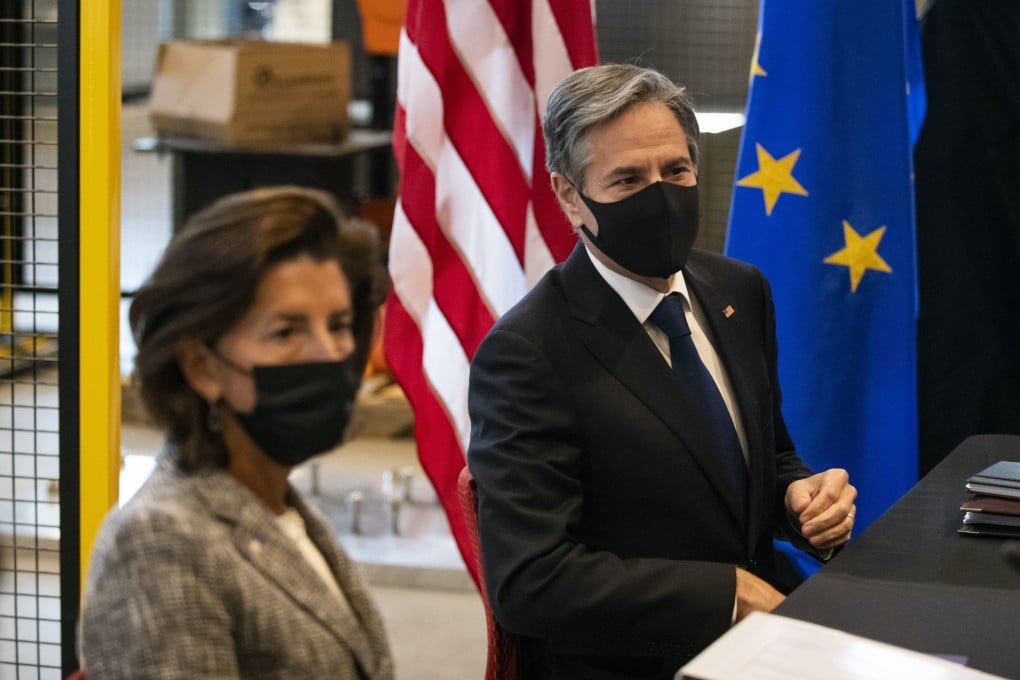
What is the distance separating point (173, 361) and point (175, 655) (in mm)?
262

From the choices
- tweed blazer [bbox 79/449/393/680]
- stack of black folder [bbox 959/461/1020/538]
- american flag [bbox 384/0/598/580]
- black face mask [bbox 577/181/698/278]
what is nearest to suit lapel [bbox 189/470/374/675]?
tweed blazer [bbox 79/449/393/680]

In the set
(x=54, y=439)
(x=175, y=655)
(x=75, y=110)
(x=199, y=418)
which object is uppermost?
(x=75, y=110)

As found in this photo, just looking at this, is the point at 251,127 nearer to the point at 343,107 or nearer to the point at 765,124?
the point at 343,107

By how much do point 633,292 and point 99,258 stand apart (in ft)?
2.95

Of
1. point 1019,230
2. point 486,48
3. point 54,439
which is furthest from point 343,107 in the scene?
point 1019,230

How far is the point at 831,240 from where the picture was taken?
298 cm

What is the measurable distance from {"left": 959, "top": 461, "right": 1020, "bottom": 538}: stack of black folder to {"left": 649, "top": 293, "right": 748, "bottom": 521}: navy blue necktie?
320 millimetres

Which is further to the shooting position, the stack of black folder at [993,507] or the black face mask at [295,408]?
the stack of black folder at [993,507]

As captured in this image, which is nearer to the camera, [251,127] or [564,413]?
[564,413]

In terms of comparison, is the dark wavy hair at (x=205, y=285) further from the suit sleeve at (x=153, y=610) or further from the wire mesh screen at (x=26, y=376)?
the wire mesh screen at (x=26, y=376)

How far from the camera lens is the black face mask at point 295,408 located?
1.22m

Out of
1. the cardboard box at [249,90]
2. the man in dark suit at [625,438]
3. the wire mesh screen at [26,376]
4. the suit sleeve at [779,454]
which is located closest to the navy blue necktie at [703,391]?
the man in dark suit at [625,438]

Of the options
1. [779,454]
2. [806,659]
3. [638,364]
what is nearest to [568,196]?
[638,364]

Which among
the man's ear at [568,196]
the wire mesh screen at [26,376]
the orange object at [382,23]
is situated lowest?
the wire mesh screen at [26,376]
